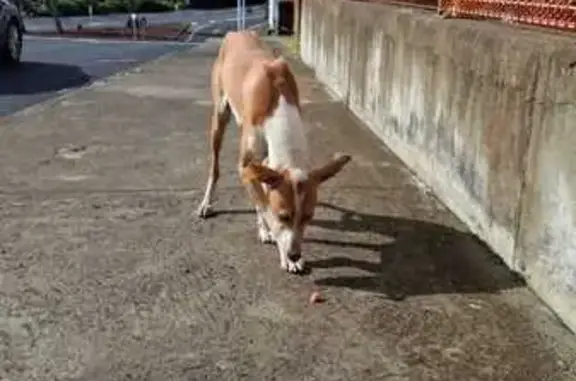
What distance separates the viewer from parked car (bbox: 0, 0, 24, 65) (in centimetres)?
1508

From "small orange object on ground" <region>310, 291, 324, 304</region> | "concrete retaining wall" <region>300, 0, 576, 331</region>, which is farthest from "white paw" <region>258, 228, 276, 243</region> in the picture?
"concrete retaining wall" <region>300, 0, 576, 331</region>

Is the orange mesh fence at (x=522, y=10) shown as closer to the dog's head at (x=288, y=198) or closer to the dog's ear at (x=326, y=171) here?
the dog's ear at (x=326, y=171)

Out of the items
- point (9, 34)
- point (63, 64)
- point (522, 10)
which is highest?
point (522, 10)

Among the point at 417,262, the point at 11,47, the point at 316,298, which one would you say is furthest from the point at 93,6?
the point at 316,298

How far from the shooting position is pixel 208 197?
5.72 m

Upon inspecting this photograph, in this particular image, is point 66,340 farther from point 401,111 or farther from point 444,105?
point 401,111

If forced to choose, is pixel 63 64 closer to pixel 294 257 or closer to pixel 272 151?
pixel 272 151

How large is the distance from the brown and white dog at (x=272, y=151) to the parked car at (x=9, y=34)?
33.8ft

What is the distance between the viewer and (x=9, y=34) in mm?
15305

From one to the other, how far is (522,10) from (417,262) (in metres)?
1.88

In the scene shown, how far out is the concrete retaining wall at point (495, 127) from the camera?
4016mm

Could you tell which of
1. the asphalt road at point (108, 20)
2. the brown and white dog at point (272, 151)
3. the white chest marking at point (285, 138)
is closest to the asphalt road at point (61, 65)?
the brown and white dog at point (272, 151)

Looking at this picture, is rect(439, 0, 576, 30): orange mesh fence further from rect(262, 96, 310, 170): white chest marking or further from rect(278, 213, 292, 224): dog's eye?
rect(278, 213, 292, 224): dog's eye

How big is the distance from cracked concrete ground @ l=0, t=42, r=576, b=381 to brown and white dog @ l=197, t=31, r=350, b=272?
0.22 m
